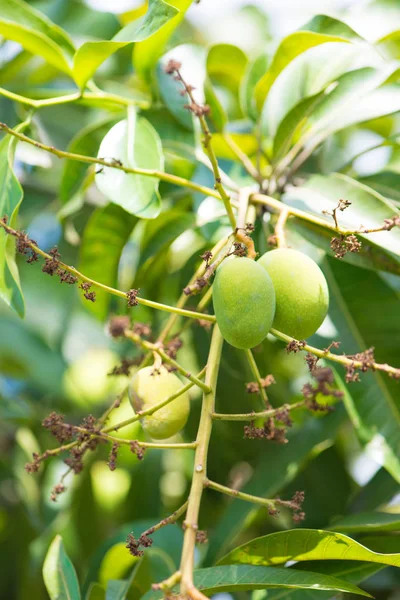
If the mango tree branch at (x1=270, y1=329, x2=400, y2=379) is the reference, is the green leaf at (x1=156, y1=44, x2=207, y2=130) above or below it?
above

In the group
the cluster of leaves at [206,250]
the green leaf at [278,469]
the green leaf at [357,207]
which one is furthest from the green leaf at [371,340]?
the green leaf at [278,469]

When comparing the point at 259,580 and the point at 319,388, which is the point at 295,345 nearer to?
the point at 319,388

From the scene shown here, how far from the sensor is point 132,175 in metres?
1.15

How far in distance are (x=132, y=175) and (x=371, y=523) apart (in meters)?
0.70

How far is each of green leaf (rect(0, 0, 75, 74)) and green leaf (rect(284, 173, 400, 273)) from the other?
21.1 inches

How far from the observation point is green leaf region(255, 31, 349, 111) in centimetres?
122

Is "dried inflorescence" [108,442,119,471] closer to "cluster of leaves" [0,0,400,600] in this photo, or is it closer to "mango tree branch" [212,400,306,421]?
"cluster of leaves" [0,0,400,600]

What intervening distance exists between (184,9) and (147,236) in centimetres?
61

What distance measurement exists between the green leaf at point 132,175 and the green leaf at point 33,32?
0.73ft

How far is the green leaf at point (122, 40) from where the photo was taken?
101 cm

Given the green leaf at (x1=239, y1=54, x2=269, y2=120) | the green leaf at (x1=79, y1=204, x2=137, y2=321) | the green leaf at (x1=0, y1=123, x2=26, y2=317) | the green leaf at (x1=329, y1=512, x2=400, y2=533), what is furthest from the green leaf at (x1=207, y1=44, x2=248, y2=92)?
the green leaf at (x1=329, y1=512, x2=400, y2=533)

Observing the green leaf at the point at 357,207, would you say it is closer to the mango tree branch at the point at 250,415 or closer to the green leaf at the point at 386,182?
the green leaf at the point at 386,182

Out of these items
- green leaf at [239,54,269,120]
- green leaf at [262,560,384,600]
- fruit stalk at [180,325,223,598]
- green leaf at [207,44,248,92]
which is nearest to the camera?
fruit stalk at [180,325,223,598]

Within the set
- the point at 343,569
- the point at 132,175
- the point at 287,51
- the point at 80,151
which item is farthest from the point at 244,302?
the point at 80,151
